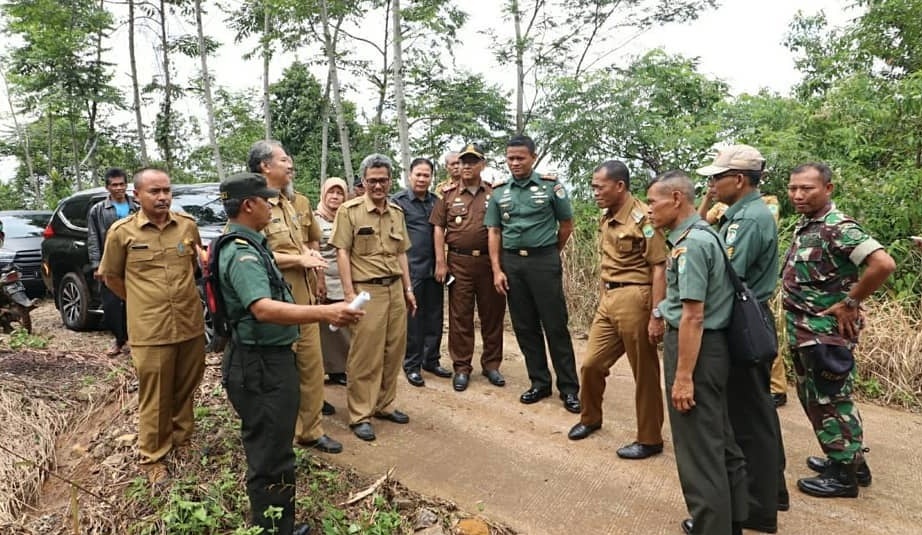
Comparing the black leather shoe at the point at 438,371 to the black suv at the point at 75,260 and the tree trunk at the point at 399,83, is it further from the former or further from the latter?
the tree trunk at the point at 399,83

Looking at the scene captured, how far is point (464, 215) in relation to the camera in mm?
4512

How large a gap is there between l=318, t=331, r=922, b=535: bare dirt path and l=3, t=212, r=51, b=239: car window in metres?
7.24

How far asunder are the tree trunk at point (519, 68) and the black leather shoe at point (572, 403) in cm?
921

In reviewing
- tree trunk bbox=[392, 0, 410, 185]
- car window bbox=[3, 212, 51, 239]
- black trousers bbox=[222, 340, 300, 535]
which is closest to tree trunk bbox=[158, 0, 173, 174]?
car window bbox=[3, 212, 51, 239]

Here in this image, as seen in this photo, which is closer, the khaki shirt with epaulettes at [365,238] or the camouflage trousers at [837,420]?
the camouflage trousers at [837,420]

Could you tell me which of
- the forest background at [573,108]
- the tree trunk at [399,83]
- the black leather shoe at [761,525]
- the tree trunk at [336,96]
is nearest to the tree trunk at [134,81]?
the forest background at [573,108]

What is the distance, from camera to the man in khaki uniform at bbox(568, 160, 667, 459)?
3.30 meters

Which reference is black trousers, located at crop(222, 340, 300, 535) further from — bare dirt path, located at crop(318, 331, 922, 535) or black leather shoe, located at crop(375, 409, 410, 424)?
black leather shoe, located at crop(375, 409, 410, 424)

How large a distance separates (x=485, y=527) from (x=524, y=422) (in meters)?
1.26

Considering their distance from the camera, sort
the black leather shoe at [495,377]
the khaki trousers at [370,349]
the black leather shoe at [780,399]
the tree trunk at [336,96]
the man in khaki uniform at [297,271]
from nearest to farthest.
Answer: the man in khaki uniform at [297,271] < the khaki trousers at [370,349] < the black leather shoe at [780,399] < the black leather shoe at [495,377] < the tree trunk at [336,96]

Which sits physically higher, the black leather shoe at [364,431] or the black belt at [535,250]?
the black belt at [535,250]

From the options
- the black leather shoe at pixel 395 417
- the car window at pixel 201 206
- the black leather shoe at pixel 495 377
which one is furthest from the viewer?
the car window at pixel 201 206

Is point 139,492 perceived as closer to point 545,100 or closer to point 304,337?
point 304,337

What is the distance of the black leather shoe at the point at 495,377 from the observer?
181 inches
